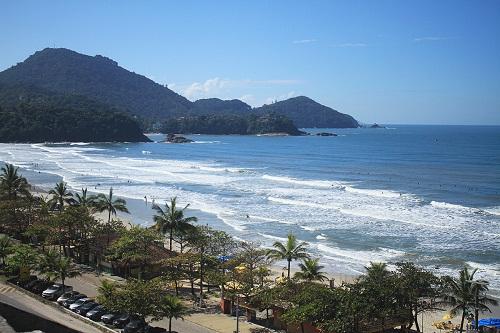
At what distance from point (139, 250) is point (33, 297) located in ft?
22.1

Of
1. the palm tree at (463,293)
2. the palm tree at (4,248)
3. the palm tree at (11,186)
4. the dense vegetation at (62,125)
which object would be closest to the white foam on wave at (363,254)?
the palm tree at (463,293)

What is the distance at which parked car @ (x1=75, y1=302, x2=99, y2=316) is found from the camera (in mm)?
23797

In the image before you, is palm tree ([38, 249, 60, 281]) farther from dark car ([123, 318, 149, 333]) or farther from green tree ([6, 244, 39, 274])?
dark car ([123, 318, 149, 333])

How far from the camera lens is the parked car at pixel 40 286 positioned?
26.4m

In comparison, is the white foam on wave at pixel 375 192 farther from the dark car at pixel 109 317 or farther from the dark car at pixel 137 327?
the dark car at pixel 137 327

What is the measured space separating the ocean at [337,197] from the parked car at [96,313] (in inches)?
658

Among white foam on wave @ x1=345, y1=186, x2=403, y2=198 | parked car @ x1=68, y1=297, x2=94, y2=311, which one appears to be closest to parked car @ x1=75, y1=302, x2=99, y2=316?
parked car @ x1=68, y1=297, x2=94, y2=311

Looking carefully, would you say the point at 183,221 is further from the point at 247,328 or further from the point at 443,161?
the point at 443,161

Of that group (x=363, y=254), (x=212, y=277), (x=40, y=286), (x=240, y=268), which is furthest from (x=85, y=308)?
(x=363, y=254)

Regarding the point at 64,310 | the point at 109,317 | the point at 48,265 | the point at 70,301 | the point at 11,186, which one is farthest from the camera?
the point at 11,186

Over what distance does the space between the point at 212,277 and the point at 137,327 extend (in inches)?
227

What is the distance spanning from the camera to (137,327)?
2208 cm

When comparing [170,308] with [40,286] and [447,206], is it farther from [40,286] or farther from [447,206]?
[447,206]

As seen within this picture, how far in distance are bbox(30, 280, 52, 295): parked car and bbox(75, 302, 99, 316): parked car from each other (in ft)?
11.2
